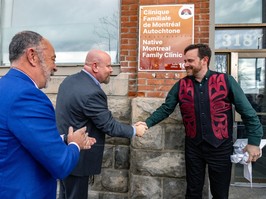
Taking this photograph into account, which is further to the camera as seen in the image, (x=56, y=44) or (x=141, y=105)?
(x=56, y=44)

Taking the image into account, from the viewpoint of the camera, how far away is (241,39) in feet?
16.1

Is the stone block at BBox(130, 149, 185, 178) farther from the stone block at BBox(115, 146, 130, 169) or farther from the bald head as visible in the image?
the bald head

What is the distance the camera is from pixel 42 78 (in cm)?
175

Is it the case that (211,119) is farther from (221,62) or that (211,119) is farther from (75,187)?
(221,62)

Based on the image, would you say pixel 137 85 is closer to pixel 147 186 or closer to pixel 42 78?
pixel 147 186

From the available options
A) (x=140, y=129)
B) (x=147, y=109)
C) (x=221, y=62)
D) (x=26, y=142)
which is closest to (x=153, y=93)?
(x=147, y=109)

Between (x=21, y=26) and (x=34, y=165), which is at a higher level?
(x=21, y=26)

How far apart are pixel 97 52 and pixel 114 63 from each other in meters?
1.42

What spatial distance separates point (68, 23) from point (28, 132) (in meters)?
3.53

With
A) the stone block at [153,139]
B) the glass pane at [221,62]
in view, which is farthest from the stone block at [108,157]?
the glass pane at [221,62]

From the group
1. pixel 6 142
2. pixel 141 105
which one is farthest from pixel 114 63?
pixel 6 142

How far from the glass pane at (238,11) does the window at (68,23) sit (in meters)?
1.79

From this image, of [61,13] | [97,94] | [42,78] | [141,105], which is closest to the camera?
[42,78]

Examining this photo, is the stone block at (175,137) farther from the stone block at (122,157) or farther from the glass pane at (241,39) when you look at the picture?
the glass pane at (241,39)
